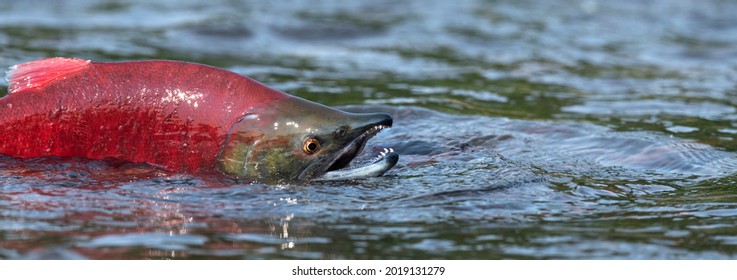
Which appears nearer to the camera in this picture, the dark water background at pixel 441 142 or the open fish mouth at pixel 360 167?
the dark water background at pixel 441 142

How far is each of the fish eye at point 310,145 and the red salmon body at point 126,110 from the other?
0.87 feet

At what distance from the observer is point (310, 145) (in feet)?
17.2

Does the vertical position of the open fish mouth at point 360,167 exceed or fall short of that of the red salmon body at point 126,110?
it falls short

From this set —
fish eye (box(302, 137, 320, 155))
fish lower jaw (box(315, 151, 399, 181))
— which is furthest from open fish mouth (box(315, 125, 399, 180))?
fish eye (box(302, 137, 320, 155))

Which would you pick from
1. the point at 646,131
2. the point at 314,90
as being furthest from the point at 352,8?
the point at 646,131

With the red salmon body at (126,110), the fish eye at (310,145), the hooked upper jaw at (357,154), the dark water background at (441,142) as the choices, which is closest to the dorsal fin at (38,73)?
the red salmon body at (126,110)

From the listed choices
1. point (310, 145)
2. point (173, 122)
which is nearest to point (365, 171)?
point (310, 145)

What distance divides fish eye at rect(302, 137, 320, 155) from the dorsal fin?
3.65 feet

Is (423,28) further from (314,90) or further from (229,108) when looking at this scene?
(229,108)

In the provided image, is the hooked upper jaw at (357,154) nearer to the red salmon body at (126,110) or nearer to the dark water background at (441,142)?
the dark water background at (441,142)

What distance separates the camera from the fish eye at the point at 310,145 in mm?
5227

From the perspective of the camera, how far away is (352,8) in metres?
14.2

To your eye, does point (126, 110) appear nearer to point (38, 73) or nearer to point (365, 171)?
point (38, 73)

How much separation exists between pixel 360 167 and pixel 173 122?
90 centimetres
